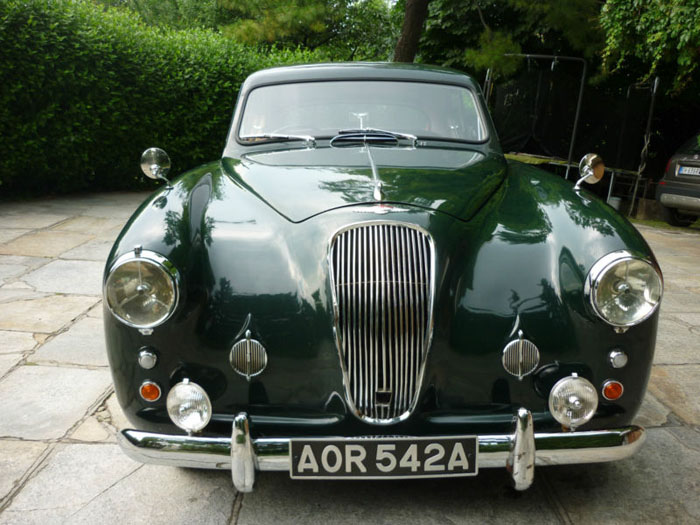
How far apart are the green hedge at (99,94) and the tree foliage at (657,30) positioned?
213 inches

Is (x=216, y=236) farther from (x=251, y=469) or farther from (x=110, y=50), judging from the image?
(x=110, y=50)

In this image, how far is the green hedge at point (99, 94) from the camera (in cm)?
774

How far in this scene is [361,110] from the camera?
11.5 feet

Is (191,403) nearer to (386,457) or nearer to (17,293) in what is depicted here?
(386,457)

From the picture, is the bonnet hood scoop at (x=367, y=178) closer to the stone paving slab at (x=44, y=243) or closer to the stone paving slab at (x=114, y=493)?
the stone paving slab at (x=114, y=493)

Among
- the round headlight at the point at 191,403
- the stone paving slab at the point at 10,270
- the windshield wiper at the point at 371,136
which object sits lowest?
the stone paving slab at the point at 10,270

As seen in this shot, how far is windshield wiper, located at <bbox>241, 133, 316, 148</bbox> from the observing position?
3.26 metres

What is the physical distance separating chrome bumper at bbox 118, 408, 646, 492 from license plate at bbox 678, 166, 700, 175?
24.4 feet

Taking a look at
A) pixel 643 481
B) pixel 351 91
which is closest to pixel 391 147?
pixel 351 91

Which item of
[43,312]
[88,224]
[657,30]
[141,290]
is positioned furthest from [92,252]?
[657,30]

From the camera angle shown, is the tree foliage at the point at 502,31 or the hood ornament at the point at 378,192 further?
the tree foliage at the point at 502,31

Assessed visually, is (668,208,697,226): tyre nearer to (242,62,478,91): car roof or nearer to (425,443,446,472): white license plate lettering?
(242,62,478,91): car roof

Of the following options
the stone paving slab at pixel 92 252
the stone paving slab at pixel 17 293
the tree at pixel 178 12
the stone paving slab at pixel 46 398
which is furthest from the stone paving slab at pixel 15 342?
Answer: the tree at pixel 178 12

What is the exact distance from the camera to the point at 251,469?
2.04m
